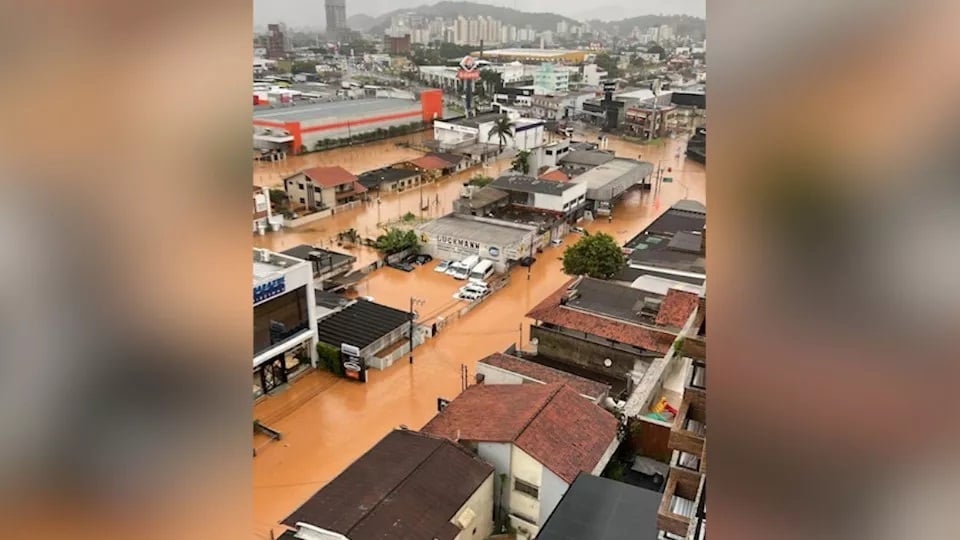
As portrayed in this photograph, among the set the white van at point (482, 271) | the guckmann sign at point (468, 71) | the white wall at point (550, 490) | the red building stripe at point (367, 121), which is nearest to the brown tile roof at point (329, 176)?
the white van at point (482, 271)

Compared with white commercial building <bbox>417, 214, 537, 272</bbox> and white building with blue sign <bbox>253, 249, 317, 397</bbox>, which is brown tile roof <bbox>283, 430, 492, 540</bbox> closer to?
white building with blue sign <bbox>253, 249, 317, 397</bbox>

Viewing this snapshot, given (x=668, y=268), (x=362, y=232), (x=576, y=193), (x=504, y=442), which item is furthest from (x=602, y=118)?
(x=504, y=442)

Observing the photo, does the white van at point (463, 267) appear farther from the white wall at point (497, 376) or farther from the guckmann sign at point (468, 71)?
the guckmann sign at point (468, 71)

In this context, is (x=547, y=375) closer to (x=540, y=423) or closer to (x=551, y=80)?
(x=540, y=423)

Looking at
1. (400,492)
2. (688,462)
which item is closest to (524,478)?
(400,492)
